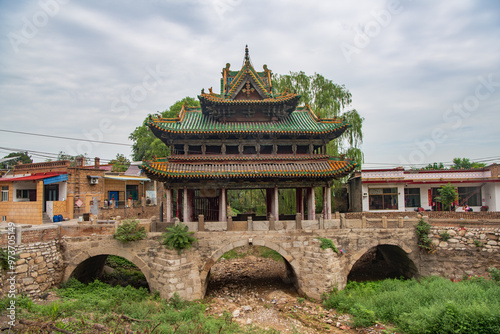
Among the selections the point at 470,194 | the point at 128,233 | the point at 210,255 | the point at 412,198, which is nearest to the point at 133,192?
the point at 128,233

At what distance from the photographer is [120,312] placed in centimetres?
1267

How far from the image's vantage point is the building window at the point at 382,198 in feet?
76.4

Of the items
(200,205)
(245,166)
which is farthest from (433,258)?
(200,205)

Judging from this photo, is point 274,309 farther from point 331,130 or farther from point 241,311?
point 331,130

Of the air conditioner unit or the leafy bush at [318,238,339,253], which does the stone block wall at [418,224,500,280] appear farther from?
the air conditioner unit

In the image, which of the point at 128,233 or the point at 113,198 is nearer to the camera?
the point at 128,233

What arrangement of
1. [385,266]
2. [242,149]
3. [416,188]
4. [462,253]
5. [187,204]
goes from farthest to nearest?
[416,188] → [385,266] → [242,149] → [187,204] → [462,253]

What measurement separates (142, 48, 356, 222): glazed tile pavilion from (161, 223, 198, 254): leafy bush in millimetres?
2035

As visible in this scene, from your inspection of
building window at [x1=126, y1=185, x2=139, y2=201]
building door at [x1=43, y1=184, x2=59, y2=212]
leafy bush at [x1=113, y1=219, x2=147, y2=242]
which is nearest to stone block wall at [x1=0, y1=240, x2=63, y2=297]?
leafy bush at [x1=113, y1=219, x2=147, y2=242]

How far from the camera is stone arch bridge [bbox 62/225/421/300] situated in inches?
A: 567

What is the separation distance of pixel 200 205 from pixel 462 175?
72.1 feet

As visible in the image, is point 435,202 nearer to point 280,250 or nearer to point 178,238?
point 280,250

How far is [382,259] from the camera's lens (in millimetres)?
21031

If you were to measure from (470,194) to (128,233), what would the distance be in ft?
87.9
